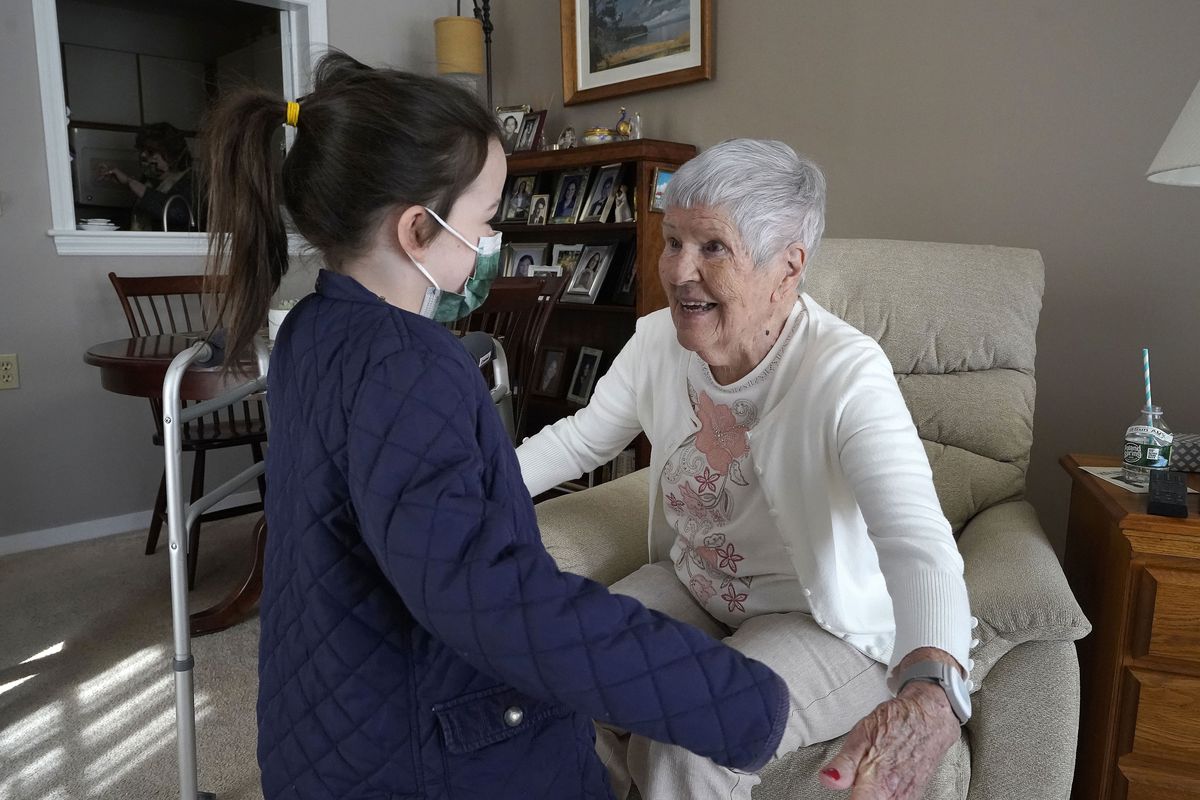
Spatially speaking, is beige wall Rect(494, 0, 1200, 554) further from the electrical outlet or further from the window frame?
the electrical outlet

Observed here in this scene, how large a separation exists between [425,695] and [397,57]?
3649 millimetres

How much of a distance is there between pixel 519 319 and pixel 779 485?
1262 millimetres

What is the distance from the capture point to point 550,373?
11.8 feet

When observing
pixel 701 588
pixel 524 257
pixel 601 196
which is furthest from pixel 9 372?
pixel 701 588

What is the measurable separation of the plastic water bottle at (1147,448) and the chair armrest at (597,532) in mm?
872

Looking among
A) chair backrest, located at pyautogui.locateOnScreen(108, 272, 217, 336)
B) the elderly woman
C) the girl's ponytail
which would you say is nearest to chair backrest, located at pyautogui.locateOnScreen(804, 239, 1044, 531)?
the elderly woman

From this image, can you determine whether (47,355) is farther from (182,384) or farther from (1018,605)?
(1018,605)

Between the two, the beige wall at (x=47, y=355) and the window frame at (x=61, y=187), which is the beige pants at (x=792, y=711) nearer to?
the window frame at (x=61, y=187)

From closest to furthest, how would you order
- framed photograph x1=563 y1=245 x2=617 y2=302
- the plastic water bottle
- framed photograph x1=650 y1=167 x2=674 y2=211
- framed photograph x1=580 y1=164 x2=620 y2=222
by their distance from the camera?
the plastic water bottle → framed photograph x1=650 y1=167 x2=674 y2=211 → framed photograph x1=580 y1=164 x2=620 y2=222 → framed photograph x1=563 y1=245 x2=617 y2=302

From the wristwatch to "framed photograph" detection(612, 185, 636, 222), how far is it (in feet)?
7.67

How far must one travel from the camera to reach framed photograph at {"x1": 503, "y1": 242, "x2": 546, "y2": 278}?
11.8 ft

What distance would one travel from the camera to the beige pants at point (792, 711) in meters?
1.04

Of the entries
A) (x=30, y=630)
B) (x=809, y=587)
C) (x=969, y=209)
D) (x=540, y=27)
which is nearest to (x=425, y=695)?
(x=809, y=587)

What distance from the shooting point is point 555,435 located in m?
1.52
